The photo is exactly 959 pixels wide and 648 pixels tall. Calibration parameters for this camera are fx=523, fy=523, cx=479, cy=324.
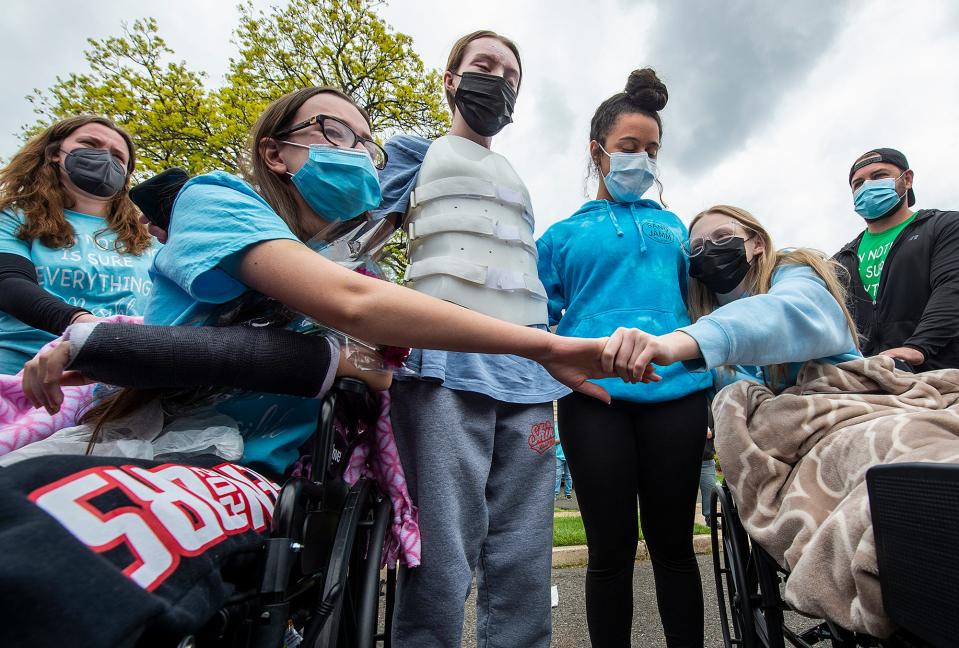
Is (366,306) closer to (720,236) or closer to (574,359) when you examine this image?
(574,359)

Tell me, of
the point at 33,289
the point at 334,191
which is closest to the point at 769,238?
the point at 334,191

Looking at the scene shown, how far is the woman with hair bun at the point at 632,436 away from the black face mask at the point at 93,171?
1.94 metres

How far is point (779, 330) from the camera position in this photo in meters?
1.55

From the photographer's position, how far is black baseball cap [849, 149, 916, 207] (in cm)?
339

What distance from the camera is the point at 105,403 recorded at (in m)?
1.05

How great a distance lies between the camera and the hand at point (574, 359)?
4.32 ft

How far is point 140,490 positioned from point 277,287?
0.49 metres

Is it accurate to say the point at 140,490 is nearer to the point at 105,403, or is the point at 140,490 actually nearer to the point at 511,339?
the point at 105,403

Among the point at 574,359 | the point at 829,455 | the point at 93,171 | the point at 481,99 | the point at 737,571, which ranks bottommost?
the point at 737,571

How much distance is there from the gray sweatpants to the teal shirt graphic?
123 centimetres

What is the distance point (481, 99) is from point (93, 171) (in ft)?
5.37

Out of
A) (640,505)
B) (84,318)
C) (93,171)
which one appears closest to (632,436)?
(640,505)

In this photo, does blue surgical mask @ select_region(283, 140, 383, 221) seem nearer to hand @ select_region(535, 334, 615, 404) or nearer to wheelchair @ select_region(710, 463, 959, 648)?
hand @ select_region(535, 334, 615, 404)

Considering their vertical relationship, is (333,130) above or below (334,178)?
above
